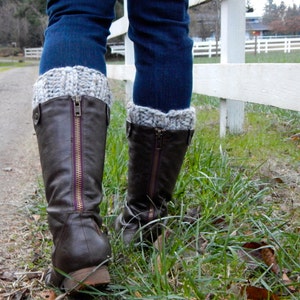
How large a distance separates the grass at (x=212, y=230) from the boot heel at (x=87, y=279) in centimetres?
2

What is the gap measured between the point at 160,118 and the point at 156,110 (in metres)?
0.02

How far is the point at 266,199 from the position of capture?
1.79 metres

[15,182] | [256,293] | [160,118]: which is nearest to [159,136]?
[160,118]

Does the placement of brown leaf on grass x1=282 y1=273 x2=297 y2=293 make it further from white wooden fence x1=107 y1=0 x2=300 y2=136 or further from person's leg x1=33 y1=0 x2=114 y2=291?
white wooden fence x1=107 y1=0 x2=300 y2=136

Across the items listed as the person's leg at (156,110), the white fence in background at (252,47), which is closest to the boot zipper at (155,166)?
the person's leg at (156,110)

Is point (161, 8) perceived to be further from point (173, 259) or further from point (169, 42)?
point (173, 259)

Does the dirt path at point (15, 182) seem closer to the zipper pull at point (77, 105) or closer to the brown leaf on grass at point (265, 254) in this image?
the zipper pull at point (77, 105)

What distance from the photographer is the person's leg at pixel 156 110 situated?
1.30 meters

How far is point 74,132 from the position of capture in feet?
3.87

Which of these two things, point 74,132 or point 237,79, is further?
point 237,79

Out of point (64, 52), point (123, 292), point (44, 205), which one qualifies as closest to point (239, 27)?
point (44, 205)

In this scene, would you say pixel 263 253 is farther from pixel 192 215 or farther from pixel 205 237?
pixel 192 215

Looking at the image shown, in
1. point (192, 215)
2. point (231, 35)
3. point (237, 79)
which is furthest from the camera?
point (231, 35)

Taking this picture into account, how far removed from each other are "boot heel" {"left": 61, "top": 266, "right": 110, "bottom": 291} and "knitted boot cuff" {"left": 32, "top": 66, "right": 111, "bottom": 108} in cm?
40
